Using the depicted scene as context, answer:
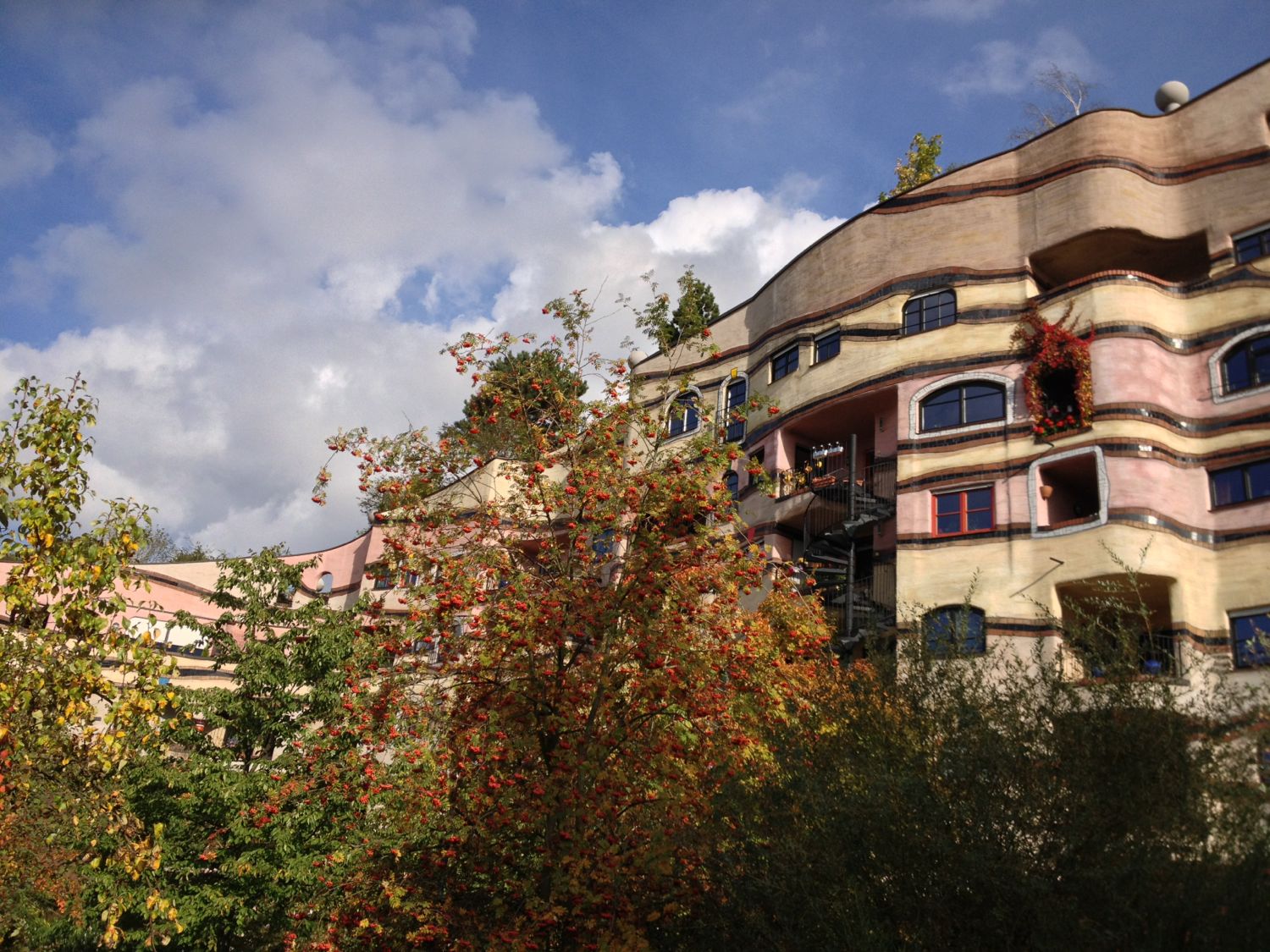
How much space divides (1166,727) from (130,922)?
16438 millimetres

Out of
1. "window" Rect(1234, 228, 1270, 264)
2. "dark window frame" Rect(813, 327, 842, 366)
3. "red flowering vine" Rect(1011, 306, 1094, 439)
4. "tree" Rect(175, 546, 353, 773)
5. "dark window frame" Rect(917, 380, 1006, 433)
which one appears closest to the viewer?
"tree" Rect(175, 546, 353, 773)

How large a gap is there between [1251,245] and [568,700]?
855 inches

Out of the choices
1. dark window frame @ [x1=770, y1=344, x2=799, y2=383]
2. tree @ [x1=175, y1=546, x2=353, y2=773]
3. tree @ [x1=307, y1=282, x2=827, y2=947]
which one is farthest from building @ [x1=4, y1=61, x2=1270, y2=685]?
tree @ [x1=307, y1=282, x2=827, y2=947]

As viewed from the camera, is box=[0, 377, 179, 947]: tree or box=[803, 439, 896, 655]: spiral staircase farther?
box=[803, 439, 896, 655]: spiral staircase

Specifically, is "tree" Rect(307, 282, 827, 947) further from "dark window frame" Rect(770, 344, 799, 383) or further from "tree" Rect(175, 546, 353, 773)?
"dark window frame" Rect(770, 344, 799, 383)

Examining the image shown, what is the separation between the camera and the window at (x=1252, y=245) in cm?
2397

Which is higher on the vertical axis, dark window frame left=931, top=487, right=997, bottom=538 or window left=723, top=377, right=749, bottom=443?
window left=723, top=377, right=749, bottom=443

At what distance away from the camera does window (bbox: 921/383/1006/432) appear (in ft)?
82.7

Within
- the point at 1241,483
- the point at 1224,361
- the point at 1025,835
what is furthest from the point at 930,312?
the point at 1025,835

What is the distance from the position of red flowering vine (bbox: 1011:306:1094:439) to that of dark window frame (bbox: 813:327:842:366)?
5.31m

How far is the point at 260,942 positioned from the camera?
17500mm

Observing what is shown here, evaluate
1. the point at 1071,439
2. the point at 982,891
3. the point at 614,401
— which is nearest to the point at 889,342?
the point at 1071,439

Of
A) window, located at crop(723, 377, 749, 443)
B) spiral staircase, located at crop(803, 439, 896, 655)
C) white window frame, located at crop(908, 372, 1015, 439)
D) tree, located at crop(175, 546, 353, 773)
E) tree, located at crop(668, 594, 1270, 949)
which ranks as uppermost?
window, located at crop(723, 377, 749, 443)

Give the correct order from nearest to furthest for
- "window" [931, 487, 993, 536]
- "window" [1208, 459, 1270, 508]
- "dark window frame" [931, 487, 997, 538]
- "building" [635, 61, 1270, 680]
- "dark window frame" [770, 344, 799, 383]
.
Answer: "window" [1208, 459, 1270, 508] < "building" [635, 61, 1270, 680] < "dark window frame" [931, 487, 997, 538] < "window" [931, 487, 993, 536] < "dark window frame" [770, 344, 799, 383]
